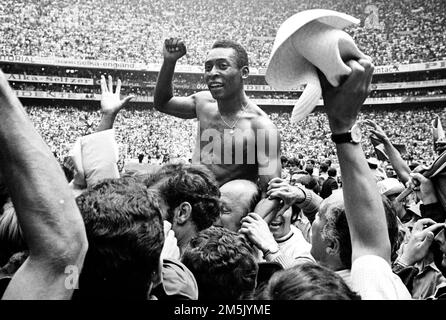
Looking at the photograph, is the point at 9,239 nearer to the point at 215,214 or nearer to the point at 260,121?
the point at 215,214

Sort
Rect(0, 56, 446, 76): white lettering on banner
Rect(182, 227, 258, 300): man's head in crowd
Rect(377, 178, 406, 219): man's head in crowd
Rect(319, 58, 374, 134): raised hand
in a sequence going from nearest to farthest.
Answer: Rect(319, 58, 374, 134): raised hand < Rect(182, 227, 258, 300): man's head in crowd < Rect(377, 178, 406, 219): man's head in crowd < Rect(0, 56, 446, 76): white lettering on banner

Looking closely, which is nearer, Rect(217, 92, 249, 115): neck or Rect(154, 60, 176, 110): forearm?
Rect(154, 60, 176, 110): forearm

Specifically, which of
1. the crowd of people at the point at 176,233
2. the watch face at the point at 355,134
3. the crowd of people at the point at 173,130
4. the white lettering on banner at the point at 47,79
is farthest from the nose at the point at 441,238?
the white lettering on banner at the point at 47,79

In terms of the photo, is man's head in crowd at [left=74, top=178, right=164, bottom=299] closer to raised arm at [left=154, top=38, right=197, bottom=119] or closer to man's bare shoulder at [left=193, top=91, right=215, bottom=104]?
raised arm at [left=154, top=38, right=197, bottom=119]

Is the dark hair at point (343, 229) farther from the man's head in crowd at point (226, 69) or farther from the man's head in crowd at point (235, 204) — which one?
the man's head in crowd at point (226, 69)

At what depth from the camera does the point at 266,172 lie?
10.5ft

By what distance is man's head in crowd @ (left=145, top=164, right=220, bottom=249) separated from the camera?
7.25ft

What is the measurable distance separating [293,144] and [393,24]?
A: 1392 cm

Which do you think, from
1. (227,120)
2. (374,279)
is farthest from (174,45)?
(374,279)

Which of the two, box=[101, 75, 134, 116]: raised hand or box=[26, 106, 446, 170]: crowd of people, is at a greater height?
box=[26, 106, 446, 170]: crowd of people

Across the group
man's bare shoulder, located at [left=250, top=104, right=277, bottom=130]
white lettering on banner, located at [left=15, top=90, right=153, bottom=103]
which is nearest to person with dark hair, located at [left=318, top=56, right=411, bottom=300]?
man's bare shoulder, located at [left=250, top=104, right=277, bottom=130]

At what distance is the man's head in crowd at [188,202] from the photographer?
2.21m

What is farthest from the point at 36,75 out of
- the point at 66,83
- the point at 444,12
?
the point at 444,12

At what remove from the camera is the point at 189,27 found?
42.8 m
